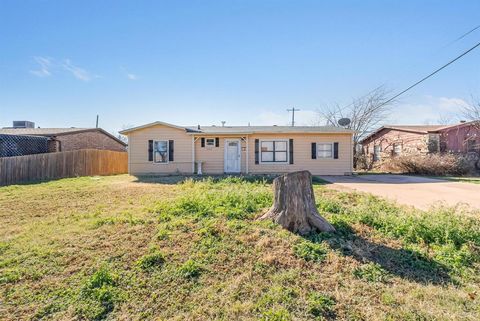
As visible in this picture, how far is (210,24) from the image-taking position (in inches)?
389

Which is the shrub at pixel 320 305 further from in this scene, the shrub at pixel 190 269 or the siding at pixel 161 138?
the siding at pixel 161 138

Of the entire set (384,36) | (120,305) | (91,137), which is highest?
(384,36)

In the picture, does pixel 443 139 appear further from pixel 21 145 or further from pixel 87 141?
pixel 21 145

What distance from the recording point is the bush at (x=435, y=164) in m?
16.1

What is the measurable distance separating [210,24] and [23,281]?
9620 millimetres

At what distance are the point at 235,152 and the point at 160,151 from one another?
14.0 ft

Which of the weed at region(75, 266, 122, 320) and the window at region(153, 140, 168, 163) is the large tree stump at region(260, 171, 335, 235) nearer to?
the weed at region(75, 266, 122, 320)

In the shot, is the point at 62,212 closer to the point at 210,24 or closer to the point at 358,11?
Answer: the point at 210,24

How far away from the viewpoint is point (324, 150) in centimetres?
1483

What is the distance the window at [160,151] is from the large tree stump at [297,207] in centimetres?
1127

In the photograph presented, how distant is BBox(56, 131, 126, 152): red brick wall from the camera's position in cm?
1952

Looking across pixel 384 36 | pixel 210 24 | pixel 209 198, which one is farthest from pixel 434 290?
pixel 384 36

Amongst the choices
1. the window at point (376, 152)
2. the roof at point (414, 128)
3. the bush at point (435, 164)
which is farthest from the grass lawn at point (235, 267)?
the window at point (376, 152)

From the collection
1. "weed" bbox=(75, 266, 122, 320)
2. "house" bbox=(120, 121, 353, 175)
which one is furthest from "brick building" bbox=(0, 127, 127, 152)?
"weed" bbox=(75, 266, 122, 320)
